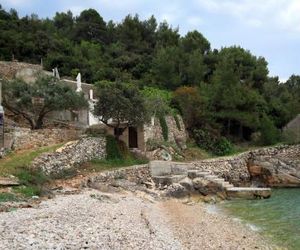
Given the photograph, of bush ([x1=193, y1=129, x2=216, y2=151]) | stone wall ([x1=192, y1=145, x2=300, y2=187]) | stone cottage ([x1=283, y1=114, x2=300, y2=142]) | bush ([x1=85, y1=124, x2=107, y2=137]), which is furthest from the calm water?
stone cottage ([x1=283, y1=114, x2=300, y2=142])

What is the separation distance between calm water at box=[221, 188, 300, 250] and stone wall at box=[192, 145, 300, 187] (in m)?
7.04

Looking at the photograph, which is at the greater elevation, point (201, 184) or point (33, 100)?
A: point (33, 100)

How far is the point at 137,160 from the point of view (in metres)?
35.6

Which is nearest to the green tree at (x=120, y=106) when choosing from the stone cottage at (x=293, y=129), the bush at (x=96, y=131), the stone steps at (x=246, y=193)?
the bush at (x=96, y=131)

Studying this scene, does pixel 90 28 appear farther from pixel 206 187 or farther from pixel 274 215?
pixel 274 215

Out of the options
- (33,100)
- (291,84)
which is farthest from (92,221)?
(291,84)

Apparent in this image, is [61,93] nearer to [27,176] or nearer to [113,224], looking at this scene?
[27,176]

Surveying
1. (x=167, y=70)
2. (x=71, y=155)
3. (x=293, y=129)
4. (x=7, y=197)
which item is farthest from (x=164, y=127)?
(x=7, y=197)

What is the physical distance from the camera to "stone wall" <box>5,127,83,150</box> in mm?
31594

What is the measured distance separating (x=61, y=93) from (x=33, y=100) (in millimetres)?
2181

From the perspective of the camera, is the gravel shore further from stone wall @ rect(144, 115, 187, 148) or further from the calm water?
stone wall @ rect(144, 115, 187, 148)

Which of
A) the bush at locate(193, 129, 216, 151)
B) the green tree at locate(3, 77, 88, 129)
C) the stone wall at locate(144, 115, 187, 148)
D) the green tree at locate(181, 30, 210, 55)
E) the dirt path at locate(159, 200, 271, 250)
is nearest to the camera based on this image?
the dirt path at locate(159, 200, 271, 250)

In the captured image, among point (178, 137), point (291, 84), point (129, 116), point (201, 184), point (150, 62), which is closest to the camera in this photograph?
point (201, 184)

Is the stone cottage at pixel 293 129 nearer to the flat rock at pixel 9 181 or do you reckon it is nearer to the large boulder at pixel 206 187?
the large boulder at pixel 206 187
